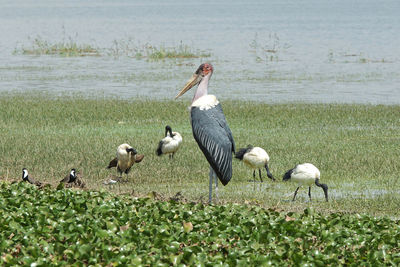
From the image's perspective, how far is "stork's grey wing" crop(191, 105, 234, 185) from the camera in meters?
10.0

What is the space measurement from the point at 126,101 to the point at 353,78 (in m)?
12.1

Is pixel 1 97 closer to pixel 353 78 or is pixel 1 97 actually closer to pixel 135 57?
pixel 353 78

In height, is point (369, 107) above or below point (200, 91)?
below

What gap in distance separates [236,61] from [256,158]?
27.0 meters

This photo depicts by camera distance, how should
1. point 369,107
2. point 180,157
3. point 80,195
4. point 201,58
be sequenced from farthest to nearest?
point 201,58
point 369,107
point 180,157
point 80,195

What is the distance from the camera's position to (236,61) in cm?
3878

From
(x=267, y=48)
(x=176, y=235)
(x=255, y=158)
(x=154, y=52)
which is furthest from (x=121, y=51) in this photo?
(x=176, y=235)

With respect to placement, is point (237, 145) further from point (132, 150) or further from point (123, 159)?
point (123, 159)

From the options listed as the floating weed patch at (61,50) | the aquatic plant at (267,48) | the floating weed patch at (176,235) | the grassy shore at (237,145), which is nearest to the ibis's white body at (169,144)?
the grassy shore at (237,145)

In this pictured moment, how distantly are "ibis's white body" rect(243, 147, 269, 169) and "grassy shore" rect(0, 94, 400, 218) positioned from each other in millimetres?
361

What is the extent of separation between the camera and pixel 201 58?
3900cm

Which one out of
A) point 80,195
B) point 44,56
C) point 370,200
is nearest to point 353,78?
point 44,56

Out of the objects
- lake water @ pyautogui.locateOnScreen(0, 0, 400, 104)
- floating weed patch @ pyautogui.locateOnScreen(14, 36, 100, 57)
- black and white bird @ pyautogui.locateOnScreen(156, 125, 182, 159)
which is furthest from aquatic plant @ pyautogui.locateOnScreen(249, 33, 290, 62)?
black and white bird @ pyautogui.locateOnScreen(156, 125, 182, 159)

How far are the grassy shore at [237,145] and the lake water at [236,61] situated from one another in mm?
3845
